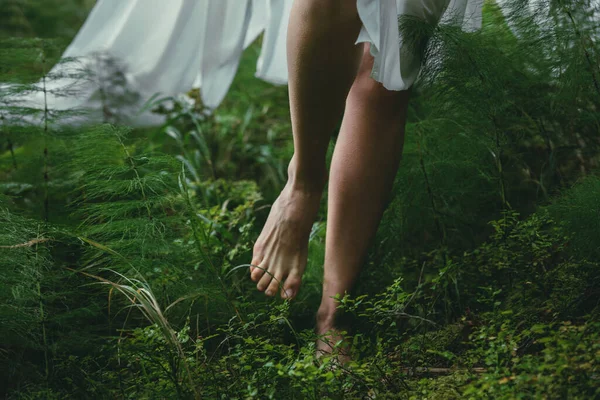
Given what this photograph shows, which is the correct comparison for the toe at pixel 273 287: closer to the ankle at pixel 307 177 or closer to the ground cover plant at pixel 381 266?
the ground cover plant at pixel 381 266

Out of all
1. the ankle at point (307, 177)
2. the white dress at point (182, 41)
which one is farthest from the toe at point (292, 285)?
the white dress at point (182, 41)

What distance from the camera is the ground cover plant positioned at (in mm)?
1096

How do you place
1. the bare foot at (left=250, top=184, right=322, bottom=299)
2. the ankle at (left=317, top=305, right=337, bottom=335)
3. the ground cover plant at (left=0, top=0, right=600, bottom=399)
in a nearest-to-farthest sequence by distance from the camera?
the ground cover plant at (left=0, top=0, right=600, bottom=399), the ankle at (left=317, top=305, right=337, bottom=335), the bare foot at (left=250, top=184, right=322, bottom=299)

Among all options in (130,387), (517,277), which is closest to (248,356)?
(130,387)

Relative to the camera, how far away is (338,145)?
4.80 feet

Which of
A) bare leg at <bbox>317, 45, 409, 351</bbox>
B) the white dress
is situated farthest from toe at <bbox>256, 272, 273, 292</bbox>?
the white dress

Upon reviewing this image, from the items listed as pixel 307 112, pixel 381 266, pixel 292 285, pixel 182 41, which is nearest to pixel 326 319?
pixel 292 285

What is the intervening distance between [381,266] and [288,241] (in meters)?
0.30

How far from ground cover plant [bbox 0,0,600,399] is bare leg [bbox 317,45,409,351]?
0.31 feet

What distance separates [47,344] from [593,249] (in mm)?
1091

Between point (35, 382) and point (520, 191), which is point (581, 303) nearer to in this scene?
point (520, 191)

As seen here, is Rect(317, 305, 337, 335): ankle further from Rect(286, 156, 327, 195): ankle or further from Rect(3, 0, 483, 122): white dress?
Rect(3, 0, 483, 122): white dress

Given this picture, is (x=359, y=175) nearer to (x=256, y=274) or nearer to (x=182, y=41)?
(x=256, y=274)

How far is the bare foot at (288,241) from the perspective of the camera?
5.02ft
